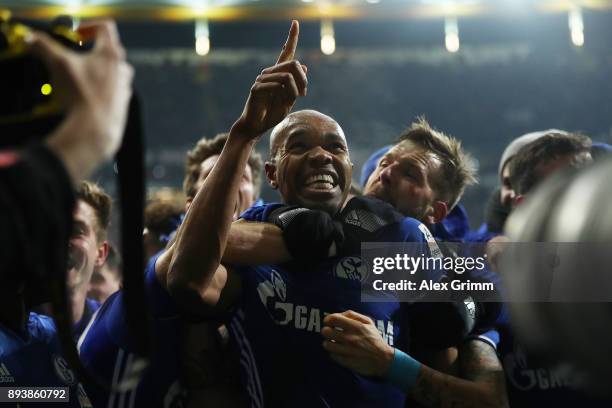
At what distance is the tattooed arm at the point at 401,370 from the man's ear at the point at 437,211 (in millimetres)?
677

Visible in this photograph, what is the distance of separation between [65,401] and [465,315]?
1.23 metres

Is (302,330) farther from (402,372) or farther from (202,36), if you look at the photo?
(202,36)

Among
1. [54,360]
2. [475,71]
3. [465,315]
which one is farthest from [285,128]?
[475,71]

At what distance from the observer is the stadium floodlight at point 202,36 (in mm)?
14109

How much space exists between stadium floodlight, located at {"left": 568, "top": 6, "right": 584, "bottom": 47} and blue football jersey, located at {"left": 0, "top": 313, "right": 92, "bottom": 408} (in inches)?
495

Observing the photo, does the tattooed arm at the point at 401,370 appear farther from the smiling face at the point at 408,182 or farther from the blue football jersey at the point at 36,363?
the blue football jersey at the point at 36,363

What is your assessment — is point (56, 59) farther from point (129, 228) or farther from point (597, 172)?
point (597, 172)

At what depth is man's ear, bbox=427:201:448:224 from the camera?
276cm

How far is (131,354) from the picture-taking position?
2125mm

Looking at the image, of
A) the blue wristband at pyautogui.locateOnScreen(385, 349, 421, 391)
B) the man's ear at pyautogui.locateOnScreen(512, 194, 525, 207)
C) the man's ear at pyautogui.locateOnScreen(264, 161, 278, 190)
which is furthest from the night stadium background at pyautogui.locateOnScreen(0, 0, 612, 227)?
the blue wristband at pyautogui.locateOnScreen(385, 349, 421, 391)

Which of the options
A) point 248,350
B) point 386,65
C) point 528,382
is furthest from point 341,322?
point 386,65

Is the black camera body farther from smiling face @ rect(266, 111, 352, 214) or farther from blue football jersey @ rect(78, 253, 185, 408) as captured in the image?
smiling face @ rect(266, 111, 352, 214)

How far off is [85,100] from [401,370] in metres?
1.28

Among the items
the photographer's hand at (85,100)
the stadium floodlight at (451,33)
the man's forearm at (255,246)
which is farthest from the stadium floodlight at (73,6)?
the photographer's hand at (85,100)
